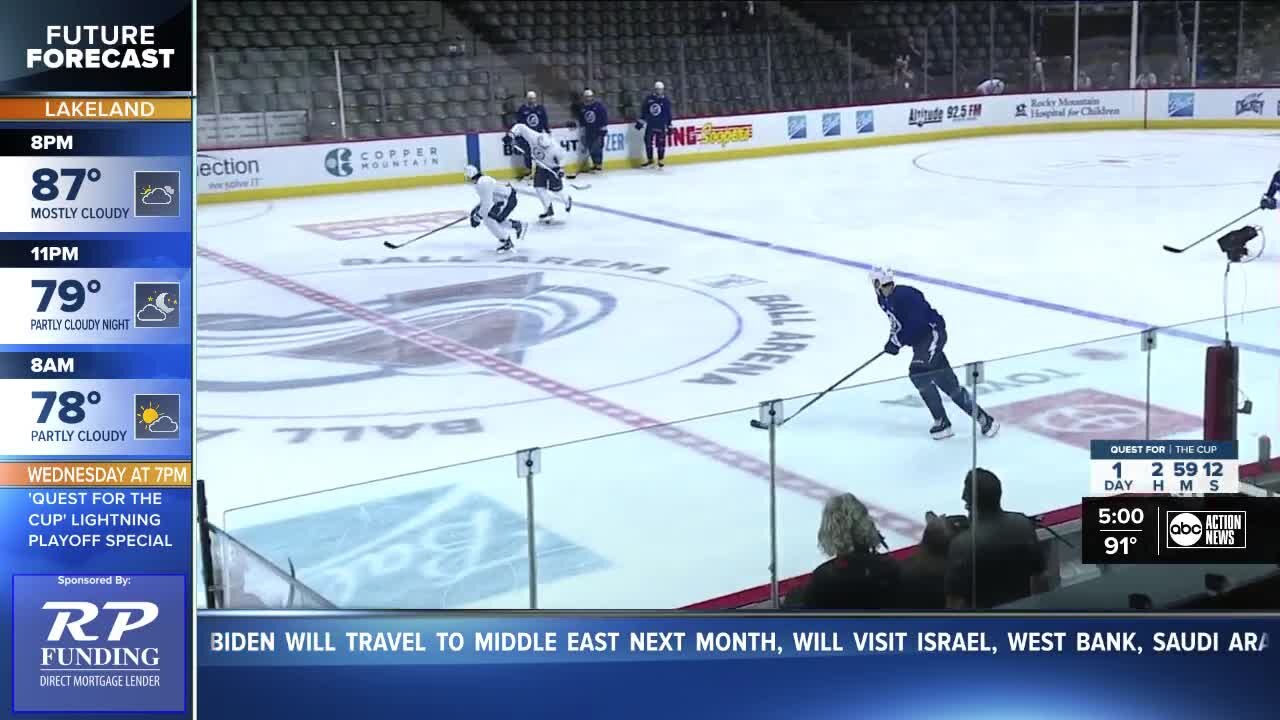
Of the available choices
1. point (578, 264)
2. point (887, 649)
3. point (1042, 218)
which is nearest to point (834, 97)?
point (1042, 218)

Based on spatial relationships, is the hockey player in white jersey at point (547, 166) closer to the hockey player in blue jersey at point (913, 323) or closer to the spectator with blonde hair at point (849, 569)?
the hockey player in blue jersey at point (913, 323)

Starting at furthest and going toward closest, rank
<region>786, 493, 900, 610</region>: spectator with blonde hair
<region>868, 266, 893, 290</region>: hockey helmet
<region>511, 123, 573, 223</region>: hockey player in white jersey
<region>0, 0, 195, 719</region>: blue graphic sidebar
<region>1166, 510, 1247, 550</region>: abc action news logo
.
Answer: <region>511, 123, 573, 223</region>: hockey player in white jersey
<region>868, 266, 893, 290</region>: hockey helmet
<region>786, 493, 900, 610</region>: spectator with blonde hair
<region>1166, 510, 1247, 550</region>: abc action news logo
<region>0, 0, 195, 719</region>: blue graphic sidebar

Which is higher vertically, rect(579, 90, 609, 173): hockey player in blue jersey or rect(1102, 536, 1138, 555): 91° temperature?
rect(579, 90, 609, 173): hockey player in blue jersey

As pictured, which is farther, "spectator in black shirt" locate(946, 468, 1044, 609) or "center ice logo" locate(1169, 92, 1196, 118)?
"center ice logo" locate(1169, 92, 1196, 118)

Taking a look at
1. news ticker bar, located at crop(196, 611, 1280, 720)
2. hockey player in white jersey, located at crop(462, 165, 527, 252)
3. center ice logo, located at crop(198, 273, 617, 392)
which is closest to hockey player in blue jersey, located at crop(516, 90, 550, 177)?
hockey player in white jersey, located at crop(462, 165, 527, 252)

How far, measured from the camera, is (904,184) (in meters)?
19.6

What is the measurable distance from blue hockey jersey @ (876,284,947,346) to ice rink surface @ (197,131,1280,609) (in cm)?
127

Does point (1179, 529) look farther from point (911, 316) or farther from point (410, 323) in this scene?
point (410, 323)

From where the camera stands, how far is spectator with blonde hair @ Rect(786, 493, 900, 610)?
491cm

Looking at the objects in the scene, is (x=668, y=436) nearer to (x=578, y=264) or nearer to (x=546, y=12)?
(x=578, y=264)

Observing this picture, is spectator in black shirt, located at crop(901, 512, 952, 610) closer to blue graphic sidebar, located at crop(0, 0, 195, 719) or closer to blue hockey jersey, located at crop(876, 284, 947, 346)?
blue graphic sidebar, located at crop(0, 0, 195, 719)

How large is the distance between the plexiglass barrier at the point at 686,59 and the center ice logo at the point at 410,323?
7.97 metres

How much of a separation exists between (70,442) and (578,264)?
10.5 metres

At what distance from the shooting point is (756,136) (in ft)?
78.1
